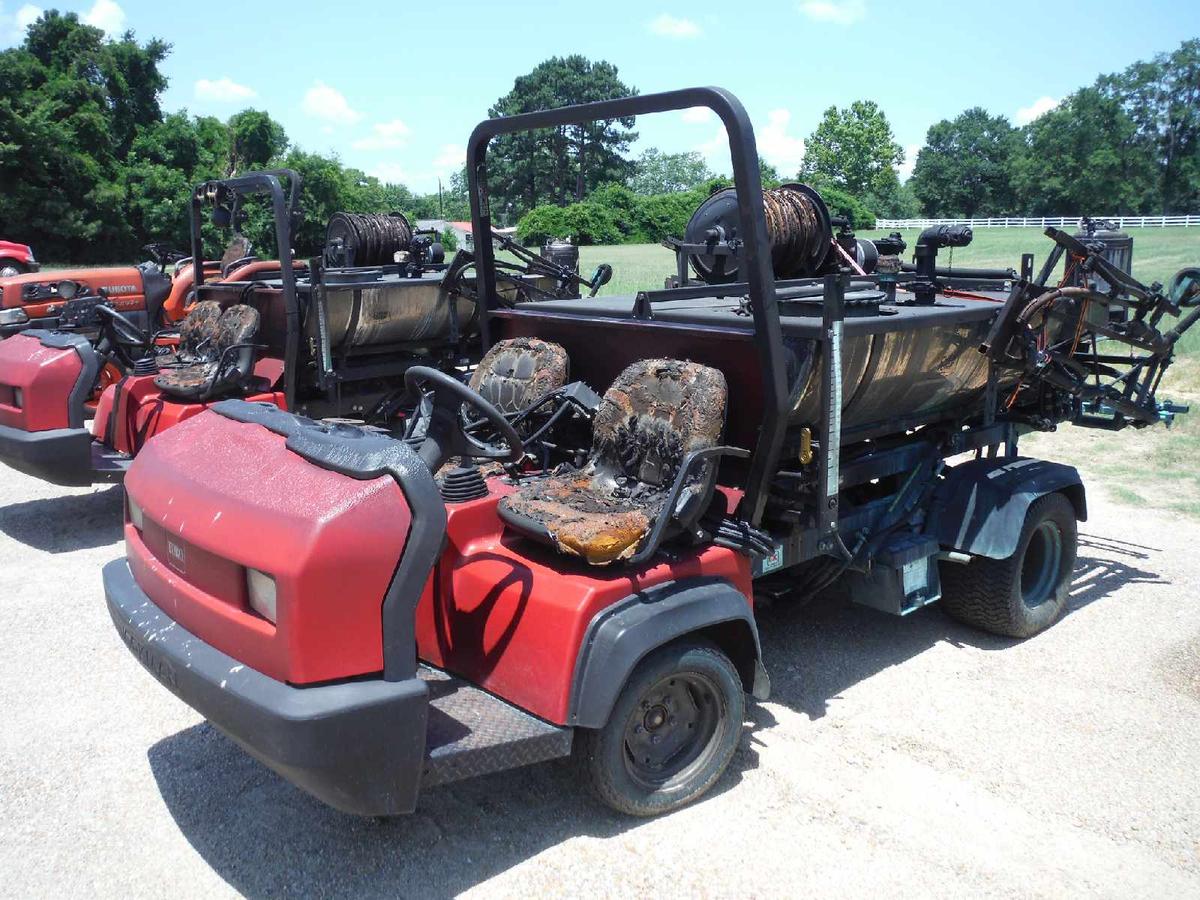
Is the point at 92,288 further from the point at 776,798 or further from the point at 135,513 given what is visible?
the point at 776,798

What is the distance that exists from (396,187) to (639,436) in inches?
3396

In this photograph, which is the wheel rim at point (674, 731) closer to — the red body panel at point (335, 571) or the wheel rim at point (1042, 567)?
the red body panel at point (335, 571)

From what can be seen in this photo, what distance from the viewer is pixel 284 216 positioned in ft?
22.0

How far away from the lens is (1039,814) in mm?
3568

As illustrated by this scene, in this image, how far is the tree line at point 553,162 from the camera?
→ 31766 millimetres

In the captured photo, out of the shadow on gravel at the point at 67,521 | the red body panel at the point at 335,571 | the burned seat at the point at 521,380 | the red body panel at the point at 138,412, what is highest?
the burned seat at the point at 521,380

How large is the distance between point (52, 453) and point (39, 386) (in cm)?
50

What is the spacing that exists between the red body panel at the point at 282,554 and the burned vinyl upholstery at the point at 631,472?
0.80 metres

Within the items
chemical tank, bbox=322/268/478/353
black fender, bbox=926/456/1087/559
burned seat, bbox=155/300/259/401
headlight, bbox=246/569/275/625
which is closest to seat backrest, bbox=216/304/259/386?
burned seat, bbox=155/300/259/401

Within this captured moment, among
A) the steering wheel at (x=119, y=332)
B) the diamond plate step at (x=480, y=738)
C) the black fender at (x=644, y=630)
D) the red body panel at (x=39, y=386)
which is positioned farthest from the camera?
the steering wheel at (x=119, y=332)

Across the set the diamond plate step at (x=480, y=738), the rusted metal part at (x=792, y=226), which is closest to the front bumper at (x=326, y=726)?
the diamond plate step at (x=480, y=738)

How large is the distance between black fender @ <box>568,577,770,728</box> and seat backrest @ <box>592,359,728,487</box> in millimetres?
537

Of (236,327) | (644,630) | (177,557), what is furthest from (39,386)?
(644,630)

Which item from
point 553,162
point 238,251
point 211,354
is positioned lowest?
Answer: point 211,354
